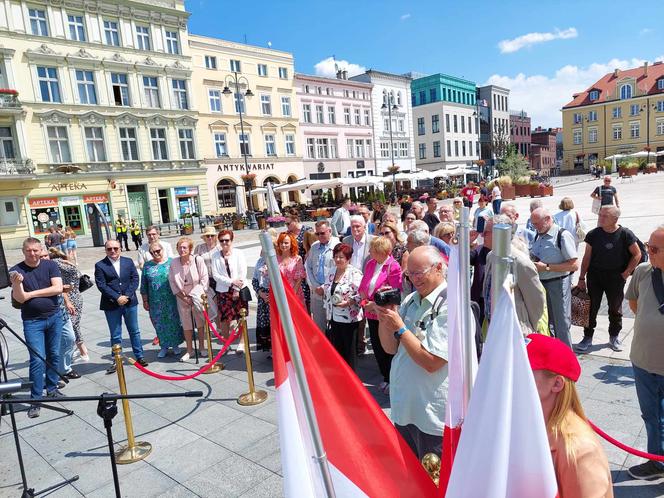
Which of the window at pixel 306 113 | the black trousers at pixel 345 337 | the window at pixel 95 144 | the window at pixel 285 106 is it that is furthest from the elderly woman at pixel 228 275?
the window at pixel 306 113

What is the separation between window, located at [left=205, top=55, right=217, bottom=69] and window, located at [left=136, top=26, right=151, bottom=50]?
4999 millimetres

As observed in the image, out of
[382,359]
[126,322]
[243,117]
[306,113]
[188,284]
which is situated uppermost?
[306,113]

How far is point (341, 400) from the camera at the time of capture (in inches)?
81.8

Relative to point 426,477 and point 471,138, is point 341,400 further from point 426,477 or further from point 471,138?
point 471,138

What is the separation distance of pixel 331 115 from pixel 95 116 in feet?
76.5

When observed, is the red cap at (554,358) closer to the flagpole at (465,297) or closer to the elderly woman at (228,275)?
the flagpole at (465,297)

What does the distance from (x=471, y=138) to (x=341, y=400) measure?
73536 mm

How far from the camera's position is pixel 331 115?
154 feet

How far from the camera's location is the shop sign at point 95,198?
102 ft

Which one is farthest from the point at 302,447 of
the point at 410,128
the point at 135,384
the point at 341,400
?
the point at 410,128

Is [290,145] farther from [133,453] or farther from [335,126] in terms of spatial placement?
[133,453]

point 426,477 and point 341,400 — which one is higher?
point 341,400

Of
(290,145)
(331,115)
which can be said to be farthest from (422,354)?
(331,115)

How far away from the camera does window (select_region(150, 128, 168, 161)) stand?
34.1m
